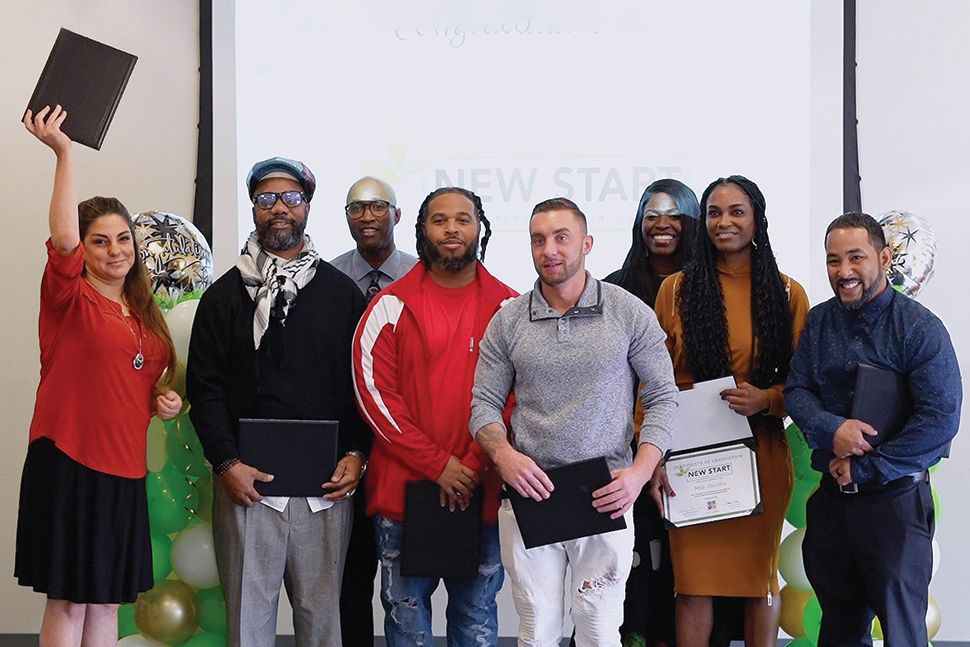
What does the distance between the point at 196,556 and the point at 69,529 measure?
1.73 feet

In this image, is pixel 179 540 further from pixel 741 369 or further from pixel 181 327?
pixel 741 369

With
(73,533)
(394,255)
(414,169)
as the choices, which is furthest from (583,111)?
(73,533)

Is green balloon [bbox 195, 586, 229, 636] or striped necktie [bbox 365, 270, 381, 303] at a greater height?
striped necktie [bbox 365, 270, 381, 303]

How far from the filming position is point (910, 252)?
324cm

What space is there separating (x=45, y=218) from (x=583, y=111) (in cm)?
274

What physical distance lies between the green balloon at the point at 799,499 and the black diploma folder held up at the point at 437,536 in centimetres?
120

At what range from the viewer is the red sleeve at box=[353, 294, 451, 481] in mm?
2725

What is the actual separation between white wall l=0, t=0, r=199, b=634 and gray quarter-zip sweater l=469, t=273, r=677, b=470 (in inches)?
103

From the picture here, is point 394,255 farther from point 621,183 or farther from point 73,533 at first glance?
point 73,533

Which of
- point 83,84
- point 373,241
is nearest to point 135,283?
point 83,84

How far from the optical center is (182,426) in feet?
10.3

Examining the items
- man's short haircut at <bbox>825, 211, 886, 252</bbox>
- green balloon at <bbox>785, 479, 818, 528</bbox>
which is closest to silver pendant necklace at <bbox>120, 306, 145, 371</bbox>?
man's short haircut at <bbox>825, 211, 886, 252</bbox>

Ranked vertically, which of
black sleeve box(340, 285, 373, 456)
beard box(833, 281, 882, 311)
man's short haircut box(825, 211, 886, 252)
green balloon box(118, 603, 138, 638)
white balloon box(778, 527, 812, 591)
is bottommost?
green balloon box(118, 603, 138, 638)

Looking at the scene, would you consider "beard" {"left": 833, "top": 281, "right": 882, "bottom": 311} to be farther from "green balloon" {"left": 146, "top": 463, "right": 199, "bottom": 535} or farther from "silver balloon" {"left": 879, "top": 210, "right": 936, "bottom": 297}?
"green balloon" {"left": 146, "top": 463, "right": 199, "bottom": 535}
